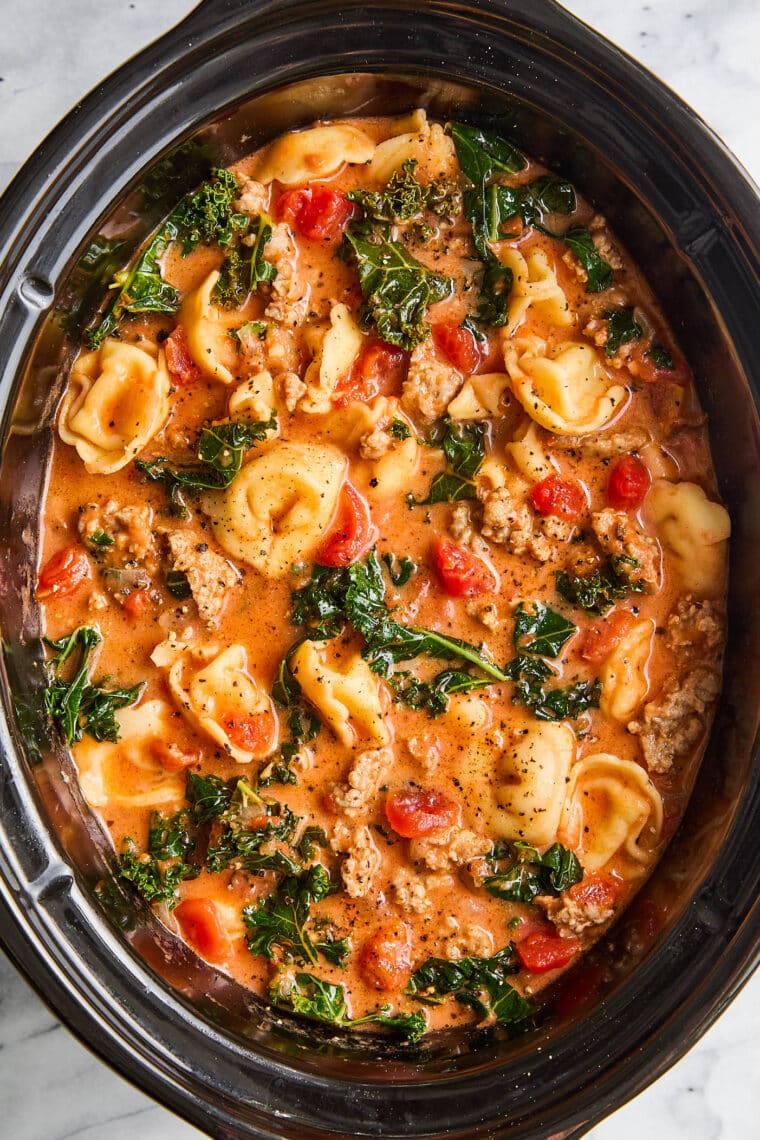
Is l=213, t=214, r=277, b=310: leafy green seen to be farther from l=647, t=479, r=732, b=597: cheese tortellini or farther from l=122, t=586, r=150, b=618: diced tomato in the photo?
l=647, t=479, r=732, b=597: cheese tortellini

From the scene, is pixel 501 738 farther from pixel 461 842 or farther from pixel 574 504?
pixel 574 504

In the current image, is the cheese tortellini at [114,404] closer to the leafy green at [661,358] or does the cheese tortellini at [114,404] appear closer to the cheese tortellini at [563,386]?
the cheese tortellini at [563,386]

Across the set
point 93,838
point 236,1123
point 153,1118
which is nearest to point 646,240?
point 93,838

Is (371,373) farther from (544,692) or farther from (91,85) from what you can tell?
(91,85)

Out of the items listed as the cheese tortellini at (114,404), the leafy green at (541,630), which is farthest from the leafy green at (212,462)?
the leafy green at (541,630)

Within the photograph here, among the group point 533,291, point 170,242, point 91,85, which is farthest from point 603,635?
point 91,85
